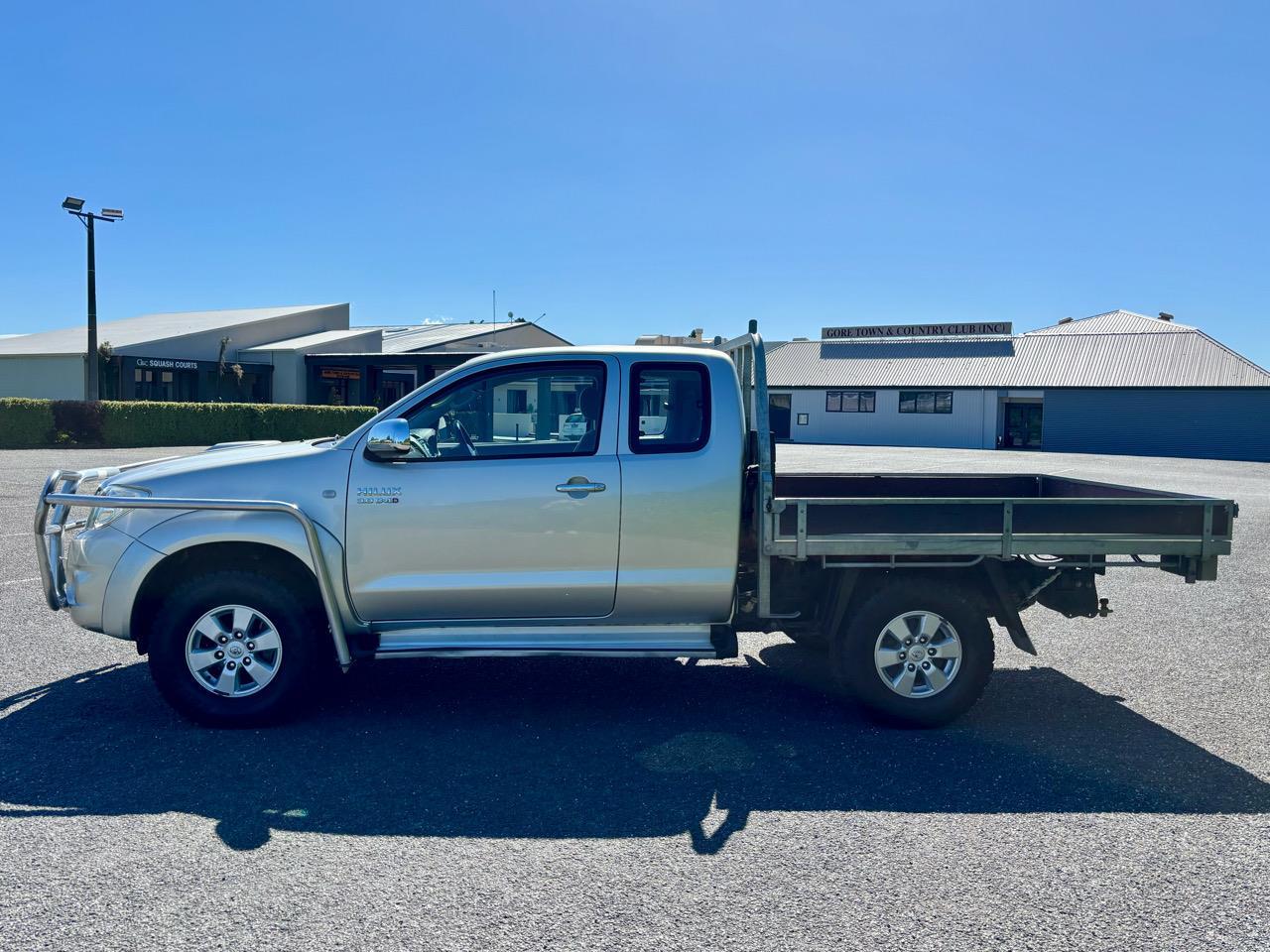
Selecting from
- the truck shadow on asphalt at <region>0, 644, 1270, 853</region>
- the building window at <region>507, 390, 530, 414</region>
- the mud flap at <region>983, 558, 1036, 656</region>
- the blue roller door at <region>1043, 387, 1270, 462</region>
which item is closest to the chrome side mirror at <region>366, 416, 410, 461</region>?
the building window at <region>507, 390, 530, 414</region>

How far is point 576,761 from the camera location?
489 centimetres

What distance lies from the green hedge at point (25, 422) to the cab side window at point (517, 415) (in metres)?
29.5

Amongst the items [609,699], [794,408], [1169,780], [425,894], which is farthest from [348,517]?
[794,408]

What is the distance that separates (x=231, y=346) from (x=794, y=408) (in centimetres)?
2856

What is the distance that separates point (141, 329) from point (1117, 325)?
51.0m

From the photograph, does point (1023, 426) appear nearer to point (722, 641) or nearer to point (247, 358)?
point (247, 358)

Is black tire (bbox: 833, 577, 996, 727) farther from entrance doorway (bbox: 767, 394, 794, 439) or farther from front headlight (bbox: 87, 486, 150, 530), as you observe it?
entrance doorway (bbox: 767, 394, 794, 439)

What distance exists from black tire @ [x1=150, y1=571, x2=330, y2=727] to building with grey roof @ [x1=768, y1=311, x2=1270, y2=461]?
44.9 m

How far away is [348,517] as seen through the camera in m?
5.29

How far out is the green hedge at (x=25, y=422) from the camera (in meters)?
29.5

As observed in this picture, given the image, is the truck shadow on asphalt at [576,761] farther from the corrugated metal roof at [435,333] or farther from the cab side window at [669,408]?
the corrugated metal roof at [435,333]

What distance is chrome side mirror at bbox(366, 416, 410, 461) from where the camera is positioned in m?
5.13

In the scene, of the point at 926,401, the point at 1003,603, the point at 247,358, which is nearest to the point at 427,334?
the point at 247,358

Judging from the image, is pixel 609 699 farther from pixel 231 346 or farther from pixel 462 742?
pixel 231 346
